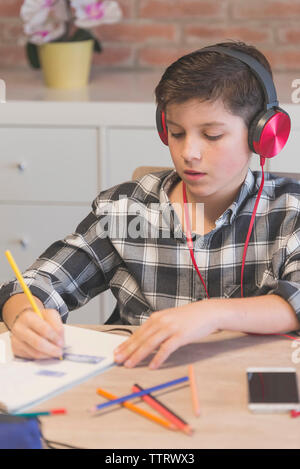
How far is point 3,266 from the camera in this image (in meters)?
2.38

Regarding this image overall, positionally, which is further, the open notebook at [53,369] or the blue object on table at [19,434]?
the open notebook at [53,369]

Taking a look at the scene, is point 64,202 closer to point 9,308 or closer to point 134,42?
point 134,42

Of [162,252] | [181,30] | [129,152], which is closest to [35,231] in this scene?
[129,152]

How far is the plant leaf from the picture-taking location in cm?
256

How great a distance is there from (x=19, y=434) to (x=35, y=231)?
155 cm

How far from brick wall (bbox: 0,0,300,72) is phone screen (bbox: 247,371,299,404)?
1.88 metres

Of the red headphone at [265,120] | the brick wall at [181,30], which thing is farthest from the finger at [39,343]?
the brick wall at [181,30]

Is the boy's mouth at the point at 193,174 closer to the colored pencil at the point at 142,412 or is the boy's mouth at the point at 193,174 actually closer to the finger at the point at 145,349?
the finger at the point at 145,349

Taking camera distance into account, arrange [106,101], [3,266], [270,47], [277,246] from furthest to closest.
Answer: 1. [270,47]
2. [3,266]
3. [106,101]
4. [277,246]

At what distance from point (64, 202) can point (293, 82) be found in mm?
852

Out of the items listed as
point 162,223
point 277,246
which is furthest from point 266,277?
point 162,223

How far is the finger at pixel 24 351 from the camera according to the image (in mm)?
1041

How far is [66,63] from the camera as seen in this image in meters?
2.42

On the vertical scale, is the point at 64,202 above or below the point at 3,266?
above
